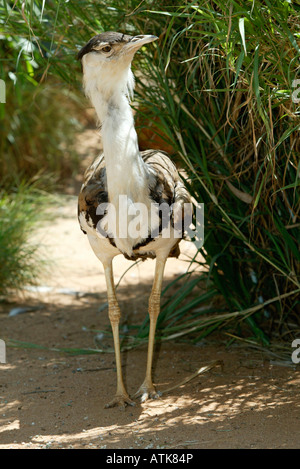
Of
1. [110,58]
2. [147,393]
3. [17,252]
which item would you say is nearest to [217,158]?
[110,58]

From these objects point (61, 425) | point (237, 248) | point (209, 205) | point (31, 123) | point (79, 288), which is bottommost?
point (61, 425)

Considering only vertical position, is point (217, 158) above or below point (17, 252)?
above

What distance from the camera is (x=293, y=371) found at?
127 inches

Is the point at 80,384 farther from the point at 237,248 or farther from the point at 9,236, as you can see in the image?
the point at 9,236

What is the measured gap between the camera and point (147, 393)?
10.4 feet

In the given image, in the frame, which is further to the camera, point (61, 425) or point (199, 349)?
point (199, 349)

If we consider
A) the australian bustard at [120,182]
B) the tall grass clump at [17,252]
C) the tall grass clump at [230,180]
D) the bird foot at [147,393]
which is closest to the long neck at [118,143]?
the australian bustard at [120,182]

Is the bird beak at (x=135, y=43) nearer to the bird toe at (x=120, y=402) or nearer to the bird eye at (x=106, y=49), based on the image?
Result: the bird eye at (x=106, y=49)

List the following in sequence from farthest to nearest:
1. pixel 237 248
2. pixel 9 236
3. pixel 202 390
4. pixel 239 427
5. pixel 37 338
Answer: pixel 9 236 < pixel 37 338 < pixel 237 248 < pixel 202 390 < pixel 239 427

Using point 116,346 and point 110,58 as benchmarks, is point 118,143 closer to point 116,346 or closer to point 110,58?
point 110,58

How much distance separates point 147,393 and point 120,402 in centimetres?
16

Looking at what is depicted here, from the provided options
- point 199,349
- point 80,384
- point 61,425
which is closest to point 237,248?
point 199,349

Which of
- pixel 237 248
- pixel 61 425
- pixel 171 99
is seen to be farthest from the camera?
pixel 237 248

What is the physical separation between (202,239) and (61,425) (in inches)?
50.5
